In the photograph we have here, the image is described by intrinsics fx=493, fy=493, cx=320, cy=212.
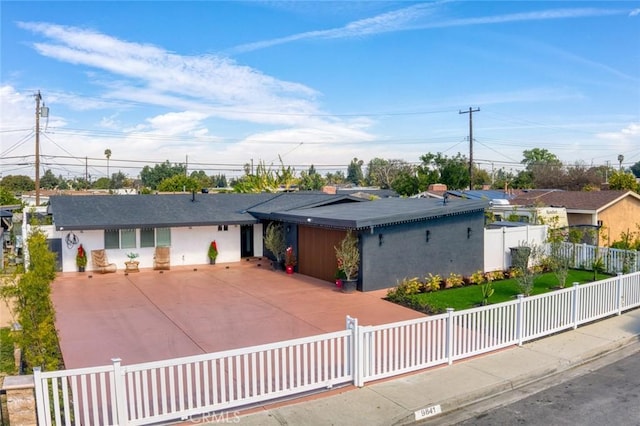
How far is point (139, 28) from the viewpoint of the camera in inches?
820

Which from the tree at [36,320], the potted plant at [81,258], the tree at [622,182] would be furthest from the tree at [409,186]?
the tree at [36,320]

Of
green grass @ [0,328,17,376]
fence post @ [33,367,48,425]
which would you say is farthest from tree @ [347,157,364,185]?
fence post @ [33,367,48,425]

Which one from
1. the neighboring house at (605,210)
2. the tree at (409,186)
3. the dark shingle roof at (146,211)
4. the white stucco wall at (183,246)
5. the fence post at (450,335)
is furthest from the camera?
the tree at (409,186)

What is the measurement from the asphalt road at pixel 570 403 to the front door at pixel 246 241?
55.8 ft

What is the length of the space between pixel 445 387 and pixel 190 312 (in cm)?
777

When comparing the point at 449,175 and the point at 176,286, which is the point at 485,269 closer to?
the point at 176,286

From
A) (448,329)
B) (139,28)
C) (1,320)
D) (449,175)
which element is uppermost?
(139,28)

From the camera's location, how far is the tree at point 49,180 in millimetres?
95062

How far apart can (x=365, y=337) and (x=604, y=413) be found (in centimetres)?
351

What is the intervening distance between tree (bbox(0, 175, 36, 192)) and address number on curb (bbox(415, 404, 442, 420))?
3408 inches

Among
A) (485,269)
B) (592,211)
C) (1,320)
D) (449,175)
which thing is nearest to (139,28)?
(1,320)

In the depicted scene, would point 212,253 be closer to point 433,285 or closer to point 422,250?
point 422,250

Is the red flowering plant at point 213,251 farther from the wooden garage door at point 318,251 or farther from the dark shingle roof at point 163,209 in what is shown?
the wooden garage door at point 318,251

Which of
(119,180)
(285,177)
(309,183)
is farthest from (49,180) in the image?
(285,177)
